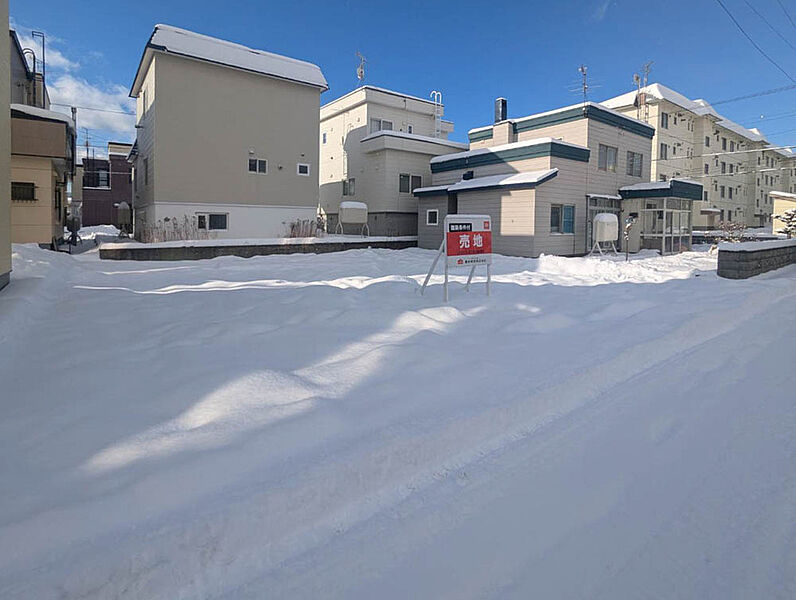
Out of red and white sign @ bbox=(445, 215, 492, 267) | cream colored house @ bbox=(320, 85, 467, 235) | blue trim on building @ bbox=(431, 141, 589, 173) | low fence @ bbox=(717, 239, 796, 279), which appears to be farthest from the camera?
cream colored house @ bbox=(320, 85, 467, 235)

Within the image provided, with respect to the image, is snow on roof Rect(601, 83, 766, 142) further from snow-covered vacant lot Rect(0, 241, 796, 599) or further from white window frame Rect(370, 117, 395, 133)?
snow-covered vacant lot Rect(0, 241, 796, 599)

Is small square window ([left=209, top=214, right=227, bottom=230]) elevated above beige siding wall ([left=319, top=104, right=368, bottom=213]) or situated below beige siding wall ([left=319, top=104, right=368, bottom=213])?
below

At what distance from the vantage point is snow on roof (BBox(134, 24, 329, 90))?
17.9 meters

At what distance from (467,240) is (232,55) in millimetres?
16021

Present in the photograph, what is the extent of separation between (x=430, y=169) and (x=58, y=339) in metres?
20.1

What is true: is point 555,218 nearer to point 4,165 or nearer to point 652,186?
point 652,186

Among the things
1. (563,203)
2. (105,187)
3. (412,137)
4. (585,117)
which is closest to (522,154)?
(563,203)

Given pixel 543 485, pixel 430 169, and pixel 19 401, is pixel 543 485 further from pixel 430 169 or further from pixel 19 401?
pixel 430 169

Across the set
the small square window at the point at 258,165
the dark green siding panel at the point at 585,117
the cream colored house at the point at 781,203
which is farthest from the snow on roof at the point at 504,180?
the cream colored house at the point at 781,203

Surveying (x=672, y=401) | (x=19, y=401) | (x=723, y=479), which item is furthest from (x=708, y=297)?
(x=19, y=401)

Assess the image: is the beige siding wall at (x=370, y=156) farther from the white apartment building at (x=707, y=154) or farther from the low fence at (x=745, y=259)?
the white apartment building at (x=707, y=154)

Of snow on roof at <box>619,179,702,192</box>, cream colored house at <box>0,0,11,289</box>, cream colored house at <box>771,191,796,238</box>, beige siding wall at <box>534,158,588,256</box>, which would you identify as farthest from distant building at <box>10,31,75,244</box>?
cream colored house at <box>771,191,796,238</box>

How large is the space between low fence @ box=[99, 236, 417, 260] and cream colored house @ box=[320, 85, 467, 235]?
5.50 meters

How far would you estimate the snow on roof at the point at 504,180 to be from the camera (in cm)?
1630
